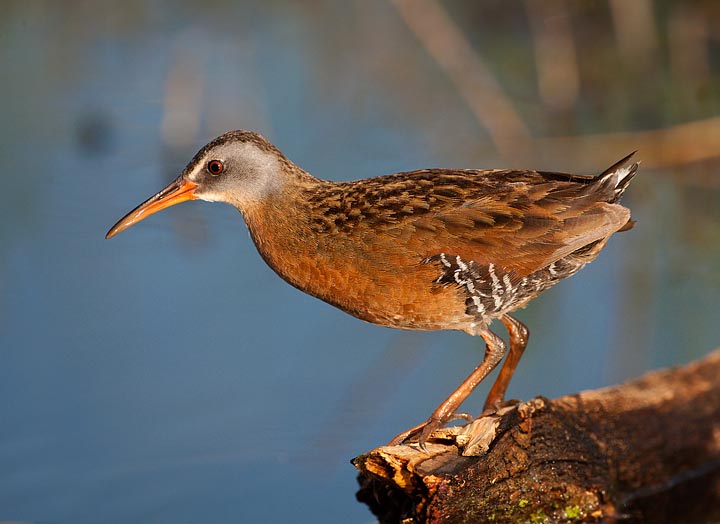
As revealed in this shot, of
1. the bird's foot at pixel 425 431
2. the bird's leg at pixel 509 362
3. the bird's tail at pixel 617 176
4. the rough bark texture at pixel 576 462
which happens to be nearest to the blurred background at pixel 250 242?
the bird's foot at pixel 425 431

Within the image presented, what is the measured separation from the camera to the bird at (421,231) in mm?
4484

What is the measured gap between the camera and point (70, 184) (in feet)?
25.7

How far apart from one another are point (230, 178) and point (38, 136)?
159 inches

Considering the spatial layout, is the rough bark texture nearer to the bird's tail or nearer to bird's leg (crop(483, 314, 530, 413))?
bird's leg (crop(483, 314, 530, 413))

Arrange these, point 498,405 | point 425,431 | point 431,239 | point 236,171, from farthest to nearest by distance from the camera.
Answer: point 498,405 < point 236,171 < point 425,431 < point 431,239

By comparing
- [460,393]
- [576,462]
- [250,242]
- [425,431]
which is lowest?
[576,462]

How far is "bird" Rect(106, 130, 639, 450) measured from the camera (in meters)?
4.48

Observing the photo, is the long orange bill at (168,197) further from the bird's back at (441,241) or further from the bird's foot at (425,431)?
the bird's foot at (425,431)

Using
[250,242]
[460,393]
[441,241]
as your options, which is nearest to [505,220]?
[441,241]

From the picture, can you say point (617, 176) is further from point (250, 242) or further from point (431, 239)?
point (250, 242)

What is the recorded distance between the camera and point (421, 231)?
14.7 ft

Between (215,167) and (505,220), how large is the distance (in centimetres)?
126

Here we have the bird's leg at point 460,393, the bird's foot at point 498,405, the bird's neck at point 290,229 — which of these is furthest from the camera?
the bird's foot at point 498,405

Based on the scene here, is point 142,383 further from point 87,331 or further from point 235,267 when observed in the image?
point 235,267
